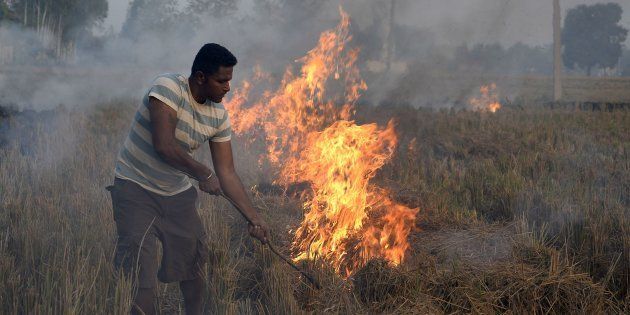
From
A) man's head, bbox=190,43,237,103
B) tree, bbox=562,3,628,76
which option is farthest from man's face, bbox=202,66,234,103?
tree, bbox=562,3,628,76

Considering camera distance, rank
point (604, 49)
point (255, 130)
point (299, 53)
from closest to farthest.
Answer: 1. point (255, 130)
2. point (299, 53)
3. point (604, 49)

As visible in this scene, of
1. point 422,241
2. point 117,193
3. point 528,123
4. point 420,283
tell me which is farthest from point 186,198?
point 528,123

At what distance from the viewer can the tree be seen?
255ft

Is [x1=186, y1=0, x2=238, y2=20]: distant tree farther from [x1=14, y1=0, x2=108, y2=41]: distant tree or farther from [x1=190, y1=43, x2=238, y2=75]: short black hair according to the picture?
[x1=14, y1=0, x2=108, y2=41]: distant tree

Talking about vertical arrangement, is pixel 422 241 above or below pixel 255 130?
below

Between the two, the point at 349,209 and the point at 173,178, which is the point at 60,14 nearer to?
the point at 349,209

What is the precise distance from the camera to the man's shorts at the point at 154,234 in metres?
3.48

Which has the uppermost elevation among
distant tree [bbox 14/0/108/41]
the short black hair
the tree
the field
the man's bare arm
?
the tree

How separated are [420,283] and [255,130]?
7.13 m

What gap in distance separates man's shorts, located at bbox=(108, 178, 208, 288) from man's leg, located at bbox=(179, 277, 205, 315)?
0.06m

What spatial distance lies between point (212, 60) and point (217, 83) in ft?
0.44

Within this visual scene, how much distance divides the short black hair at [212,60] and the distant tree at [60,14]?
3881 centimetres

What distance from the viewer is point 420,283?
3.81m

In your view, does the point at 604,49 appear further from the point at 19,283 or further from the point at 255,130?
the point at 19,283
